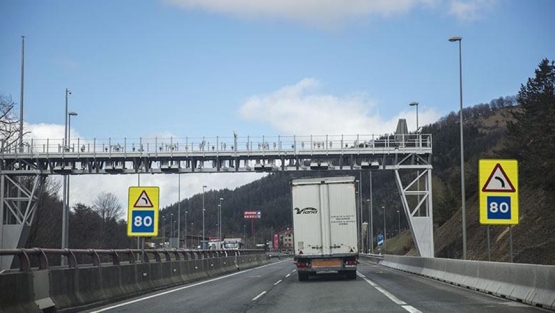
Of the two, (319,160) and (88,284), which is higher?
(319,160)

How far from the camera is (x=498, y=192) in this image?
17984 mm

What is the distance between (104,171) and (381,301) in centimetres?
3238

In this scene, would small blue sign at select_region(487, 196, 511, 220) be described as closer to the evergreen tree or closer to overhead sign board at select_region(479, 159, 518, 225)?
overhead sign board at select_region(479, 159, 518, 225)

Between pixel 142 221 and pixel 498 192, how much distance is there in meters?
10.5

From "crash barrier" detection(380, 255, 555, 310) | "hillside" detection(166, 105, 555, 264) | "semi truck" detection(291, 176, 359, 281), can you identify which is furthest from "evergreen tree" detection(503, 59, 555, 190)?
"semi truck" detection(291, 176, 359, 281)

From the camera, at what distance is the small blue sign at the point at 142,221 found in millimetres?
20141

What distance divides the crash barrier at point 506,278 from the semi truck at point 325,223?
4.11 meters

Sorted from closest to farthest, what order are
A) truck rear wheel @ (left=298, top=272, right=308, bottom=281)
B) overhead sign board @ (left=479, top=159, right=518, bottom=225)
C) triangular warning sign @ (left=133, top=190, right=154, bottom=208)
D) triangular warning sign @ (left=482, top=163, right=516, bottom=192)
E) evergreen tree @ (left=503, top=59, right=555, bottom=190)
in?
overhead sign board @ (left=479, top=159, right=518, bottom=225)
triangular warning sign @ (left=482, top=163, right=516, bottom=192)
triangular warning sign @ (left=133, top=190, right=154, bottom=208)
truck rear wheel @ (left=298, top=272, right=308, bottom=281)
evergreen tree @ (left=503, top=59, right=555, bottom=190)

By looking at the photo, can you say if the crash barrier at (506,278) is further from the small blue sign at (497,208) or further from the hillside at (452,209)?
the hillside at (452,209)

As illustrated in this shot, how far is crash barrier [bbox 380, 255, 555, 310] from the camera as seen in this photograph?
45.3 ft

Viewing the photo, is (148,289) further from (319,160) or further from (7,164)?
(7,164)

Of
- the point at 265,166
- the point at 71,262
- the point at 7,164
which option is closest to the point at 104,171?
the point at 7,164

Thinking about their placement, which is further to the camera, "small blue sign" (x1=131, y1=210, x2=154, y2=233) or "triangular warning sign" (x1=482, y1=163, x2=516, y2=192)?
"small blue sign" (x1=131, y1=210, x2=154, y2=233)

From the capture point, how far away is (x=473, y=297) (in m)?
17.4
